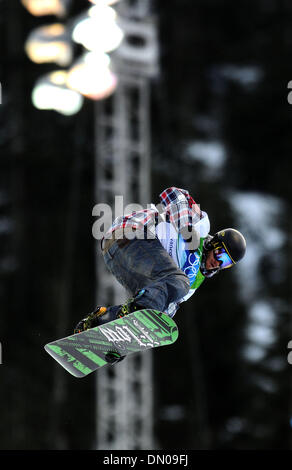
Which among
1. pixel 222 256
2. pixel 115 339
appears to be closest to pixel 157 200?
pixel 222 256

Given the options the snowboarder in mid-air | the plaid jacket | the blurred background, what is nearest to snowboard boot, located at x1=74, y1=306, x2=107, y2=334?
the snowboarder in mid-air

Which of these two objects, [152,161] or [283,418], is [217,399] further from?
[152,161]

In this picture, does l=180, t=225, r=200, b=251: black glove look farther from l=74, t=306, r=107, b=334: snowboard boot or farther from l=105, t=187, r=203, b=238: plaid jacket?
l=74, t=306, r=107, b=334: snowboard boot

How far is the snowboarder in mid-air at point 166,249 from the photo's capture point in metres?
4.35

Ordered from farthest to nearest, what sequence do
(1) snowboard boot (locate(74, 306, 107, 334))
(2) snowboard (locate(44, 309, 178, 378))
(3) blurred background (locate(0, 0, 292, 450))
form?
(3) blurred background (locate(0, 0, 292, 450)) → (1) snowboard boot (locate(74, 306, 107, 334)) → (2) snowboard (locate(44, 309, 178, 378))

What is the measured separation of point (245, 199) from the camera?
12.6 meters

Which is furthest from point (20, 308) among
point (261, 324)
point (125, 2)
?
point (125, 2)

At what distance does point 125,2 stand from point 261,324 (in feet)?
19.2

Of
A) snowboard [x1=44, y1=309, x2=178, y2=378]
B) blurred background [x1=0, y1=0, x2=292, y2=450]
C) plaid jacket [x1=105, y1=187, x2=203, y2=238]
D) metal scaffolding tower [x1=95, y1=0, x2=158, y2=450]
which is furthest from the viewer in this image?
blurred background [x1=0, y1=0, x2=292, y2=450]

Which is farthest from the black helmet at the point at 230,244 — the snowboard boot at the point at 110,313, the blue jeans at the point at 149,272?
the snowboard boot at the point at 110,313

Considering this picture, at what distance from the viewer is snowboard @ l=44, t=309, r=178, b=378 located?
13.6 ft

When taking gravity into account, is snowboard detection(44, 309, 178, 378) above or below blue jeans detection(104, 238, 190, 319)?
below

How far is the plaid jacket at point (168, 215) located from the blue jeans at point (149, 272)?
0.09 m

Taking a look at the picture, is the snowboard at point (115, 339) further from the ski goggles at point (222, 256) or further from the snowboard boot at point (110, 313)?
the ski goggles at point (222, 256)
